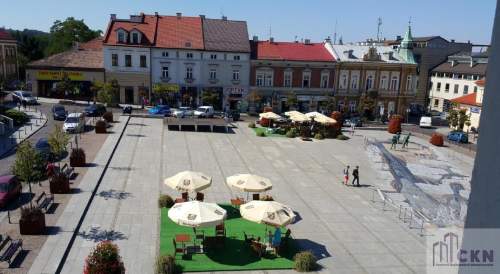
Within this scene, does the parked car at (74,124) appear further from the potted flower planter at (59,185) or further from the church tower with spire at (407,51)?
the church tower with spire at (407,51)

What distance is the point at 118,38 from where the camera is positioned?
177 ft

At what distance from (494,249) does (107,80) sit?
182 ft

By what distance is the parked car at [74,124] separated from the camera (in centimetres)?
3506

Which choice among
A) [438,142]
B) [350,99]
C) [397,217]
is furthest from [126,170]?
[350,99]

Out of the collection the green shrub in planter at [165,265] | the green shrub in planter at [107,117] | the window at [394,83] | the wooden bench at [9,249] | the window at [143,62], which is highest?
the window at [143,62]

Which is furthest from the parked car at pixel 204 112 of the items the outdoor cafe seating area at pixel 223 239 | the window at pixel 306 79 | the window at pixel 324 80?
the outdoor cafe seating area at pixel 223 239

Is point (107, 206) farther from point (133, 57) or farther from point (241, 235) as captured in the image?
point (133, 57)

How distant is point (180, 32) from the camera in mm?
56688

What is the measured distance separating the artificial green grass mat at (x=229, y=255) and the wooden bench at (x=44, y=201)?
504 centimetres

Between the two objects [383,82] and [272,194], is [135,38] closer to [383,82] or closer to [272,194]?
[383,82]

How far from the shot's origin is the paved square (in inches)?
647

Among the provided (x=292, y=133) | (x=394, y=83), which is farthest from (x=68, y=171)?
(x=394, y=83)

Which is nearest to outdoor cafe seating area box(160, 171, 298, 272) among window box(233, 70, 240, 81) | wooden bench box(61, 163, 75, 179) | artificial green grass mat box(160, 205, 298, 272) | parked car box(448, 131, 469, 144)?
Result: artificial green grass mat box(160, 205, 298, 272)

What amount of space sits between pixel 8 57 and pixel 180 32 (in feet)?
115
